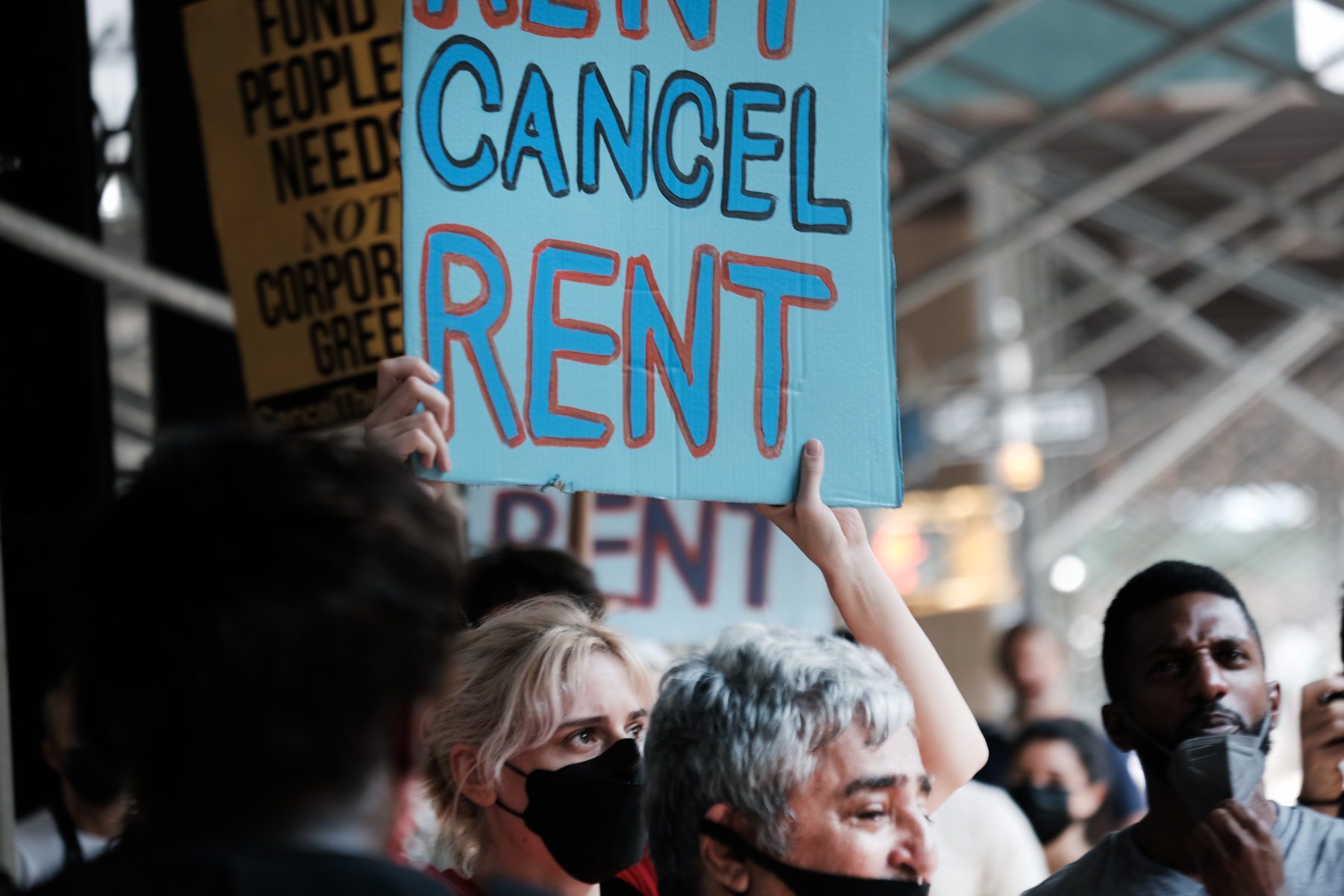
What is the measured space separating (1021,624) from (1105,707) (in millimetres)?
3623

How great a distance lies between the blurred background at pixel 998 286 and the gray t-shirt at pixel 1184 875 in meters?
1.65

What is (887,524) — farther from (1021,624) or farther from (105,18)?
(105,18)

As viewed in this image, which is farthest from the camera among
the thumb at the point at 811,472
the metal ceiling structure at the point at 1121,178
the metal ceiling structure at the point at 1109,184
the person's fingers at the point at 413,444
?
the metal ceiling structure at the point at 1121,178

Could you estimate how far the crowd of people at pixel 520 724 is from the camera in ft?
4.15

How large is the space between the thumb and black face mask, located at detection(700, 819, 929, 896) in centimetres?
62

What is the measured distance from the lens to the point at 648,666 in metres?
2.92

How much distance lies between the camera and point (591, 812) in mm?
2686

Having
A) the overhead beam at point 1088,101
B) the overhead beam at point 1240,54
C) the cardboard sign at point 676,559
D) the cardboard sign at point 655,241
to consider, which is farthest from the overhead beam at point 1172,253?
the cardboard sign at point 655,241

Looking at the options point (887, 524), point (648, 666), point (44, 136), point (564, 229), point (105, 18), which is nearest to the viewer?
point (564, 229)

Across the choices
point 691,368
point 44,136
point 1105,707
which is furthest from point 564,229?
point 44,136

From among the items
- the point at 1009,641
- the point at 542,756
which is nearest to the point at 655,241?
the point at 542,756

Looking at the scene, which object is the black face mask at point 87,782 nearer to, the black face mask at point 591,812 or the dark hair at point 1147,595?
the black face mask at point 591,812

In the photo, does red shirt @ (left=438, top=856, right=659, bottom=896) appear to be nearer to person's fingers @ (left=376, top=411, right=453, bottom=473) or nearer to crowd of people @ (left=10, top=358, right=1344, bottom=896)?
crowd of people @ (left=10, top=358, right=1344, bottom=896)

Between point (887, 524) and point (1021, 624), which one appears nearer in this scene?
point (1021, 624)
